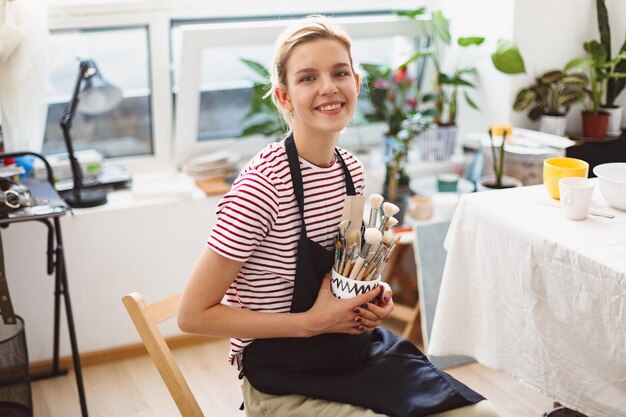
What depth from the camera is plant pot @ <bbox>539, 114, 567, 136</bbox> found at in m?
3.04

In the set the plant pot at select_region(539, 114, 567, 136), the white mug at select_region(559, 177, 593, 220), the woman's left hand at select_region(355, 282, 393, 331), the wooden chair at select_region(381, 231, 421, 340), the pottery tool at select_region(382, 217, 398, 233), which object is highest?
the plant pot at select_region(539, 114, 567, 136)

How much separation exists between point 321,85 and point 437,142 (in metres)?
1.88

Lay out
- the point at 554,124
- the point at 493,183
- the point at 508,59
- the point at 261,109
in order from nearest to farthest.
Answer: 1. the point at 493,183
2. the point at 508,59
3. the point at 554,124
4. the point at 261,109

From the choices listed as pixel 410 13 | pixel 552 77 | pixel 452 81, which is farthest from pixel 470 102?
pixel 410 13

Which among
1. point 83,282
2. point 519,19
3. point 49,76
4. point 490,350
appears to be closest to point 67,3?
point 49,76

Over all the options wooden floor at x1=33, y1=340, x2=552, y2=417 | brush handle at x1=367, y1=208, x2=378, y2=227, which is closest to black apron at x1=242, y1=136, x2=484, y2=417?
brush handle at x1=367, y1=208, x2=378, y2=227

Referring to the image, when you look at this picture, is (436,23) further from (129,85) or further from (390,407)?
(390,407)

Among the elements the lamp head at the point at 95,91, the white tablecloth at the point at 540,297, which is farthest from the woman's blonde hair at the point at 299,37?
the lamp head at the point at 95,91

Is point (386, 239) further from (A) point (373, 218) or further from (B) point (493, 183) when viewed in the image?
(B) point (493, 183)

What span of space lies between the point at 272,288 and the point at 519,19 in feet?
6.23

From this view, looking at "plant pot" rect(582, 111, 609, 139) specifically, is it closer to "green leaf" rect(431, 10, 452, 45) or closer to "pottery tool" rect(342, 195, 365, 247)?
"green leaf" rect(431, 10, 452, 45)

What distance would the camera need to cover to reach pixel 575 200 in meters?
1.93

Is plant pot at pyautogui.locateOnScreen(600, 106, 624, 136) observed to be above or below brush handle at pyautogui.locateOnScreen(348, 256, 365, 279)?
above

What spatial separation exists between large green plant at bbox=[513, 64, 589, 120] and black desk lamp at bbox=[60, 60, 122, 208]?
1.54 meters
